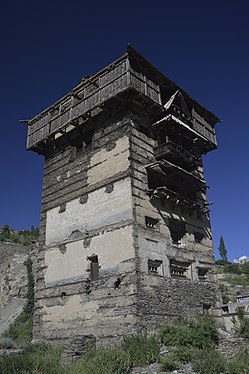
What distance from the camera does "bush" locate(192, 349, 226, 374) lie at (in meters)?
10.6

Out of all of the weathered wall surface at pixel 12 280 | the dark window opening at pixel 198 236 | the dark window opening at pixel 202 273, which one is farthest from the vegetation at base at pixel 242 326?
→ the weathered wall surface at pixel 12 280

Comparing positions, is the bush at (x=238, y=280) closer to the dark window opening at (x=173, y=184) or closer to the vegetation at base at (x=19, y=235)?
the vegetation at base at (x=19, y=235)

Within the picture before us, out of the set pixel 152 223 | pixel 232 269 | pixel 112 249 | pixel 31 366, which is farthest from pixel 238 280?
pixel 31 366

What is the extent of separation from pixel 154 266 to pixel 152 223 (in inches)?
82.0

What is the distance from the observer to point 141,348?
12.5 meters

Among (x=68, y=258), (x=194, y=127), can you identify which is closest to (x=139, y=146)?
(x=194, y=127)

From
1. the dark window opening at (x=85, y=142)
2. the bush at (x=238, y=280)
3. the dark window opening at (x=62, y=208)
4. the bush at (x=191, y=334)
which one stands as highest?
the dark window opening at (x=85, y=142)

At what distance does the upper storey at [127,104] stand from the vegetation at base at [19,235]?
64.2 feet

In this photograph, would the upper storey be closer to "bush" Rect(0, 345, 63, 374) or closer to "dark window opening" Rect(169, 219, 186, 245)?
"dark window opening" Rect(169, 219, 186, 245)

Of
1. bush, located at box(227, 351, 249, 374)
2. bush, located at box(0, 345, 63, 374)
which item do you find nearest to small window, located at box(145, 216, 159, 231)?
bush, located at box(0, 345, 63, 374)

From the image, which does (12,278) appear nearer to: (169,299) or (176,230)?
(176,230)

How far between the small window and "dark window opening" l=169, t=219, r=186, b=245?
1.05 meters

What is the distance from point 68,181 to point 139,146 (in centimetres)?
481

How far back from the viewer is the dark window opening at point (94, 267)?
663 inches
